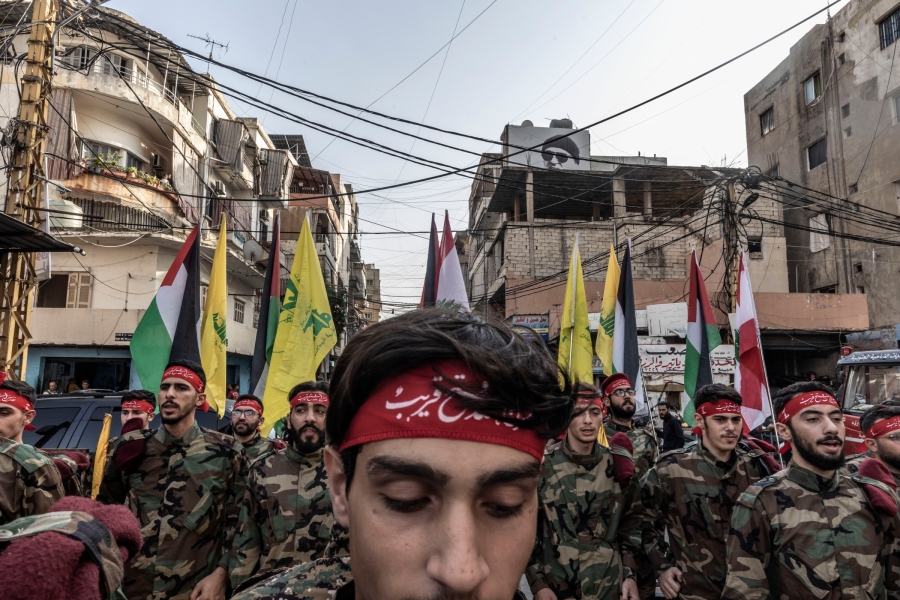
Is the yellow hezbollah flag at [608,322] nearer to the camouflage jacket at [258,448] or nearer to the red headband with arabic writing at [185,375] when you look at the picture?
the camouflage jacket at [258,448]

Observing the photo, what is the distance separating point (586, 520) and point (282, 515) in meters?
1.91

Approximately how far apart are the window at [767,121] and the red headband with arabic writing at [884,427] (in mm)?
30005

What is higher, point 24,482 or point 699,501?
point 24,482

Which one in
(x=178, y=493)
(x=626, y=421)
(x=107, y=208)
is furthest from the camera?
(x=107, y=208)

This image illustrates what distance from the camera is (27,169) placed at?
344 inches

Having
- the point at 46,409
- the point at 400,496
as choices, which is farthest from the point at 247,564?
the point at 46,409

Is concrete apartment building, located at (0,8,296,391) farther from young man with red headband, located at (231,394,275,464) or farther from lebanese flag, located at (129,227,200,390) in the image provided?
lebanese flag, located at (129,227,200,390)

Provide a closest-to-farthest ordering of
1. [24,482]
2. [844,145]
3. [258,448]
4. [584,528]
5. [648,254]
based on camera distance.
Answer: [24,482], [584,528], [258,448], [844,145], [648,254]

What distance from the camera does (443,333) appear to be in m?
1.10

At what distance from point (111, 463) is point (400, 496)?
3.57m

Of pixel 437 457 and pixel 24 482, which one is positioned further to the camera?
pixel 24 482

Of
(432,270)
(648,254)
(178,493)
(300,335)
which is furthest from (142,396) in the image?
(648,254)

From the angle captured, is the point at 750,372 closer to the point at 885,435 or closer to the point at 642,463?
the point at 642,463

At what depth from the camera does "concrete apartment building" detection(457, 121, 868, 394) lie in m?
20.3
